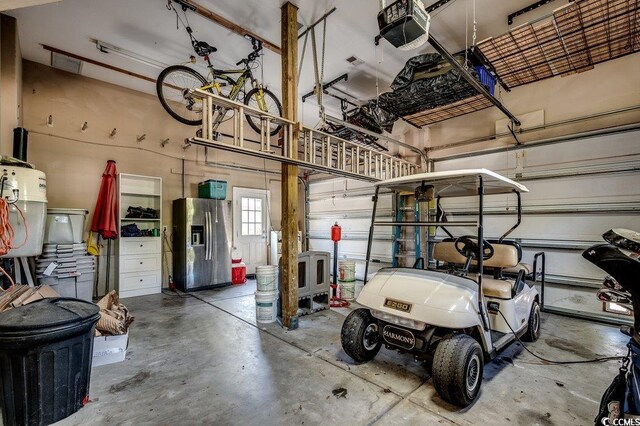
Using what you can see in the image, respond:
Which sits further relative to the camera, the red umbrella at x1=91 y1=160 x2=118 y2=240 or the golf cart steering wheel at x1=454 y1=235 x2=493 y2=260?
the red umbrella at x1=91 y1=160 x2=118 y2=240

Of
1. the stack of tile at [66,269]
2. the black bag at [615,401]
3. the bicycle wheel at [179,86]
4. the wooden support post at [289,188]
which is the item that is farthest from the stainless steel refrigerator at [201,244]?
the black bag at [615,401]

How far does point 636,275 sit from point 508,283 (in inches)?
65.0

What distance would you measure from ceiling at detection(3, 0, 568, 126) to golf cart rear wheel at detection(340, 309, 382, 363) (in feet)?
13.3

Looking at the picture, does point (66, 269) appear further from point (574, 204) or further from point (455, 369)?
point (574, 204)

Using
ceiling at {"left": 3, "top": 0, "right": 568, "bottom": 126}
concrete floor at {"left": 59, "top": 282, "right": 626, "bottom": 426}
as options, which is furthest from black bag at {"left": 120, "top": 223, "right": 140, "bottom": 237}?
ceiling at {"left": 3, "top": 0, "right": 568, "bottom": 126}

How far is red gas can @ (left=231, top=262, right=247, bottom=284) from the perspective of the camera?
708 cm

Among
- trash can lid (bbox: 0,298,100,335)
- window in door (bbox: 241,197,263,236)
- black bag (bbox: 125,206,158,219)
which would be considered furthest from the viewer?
window in door (bbox: 241,197,263,236)

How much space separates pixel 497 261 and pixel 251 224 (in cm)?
628

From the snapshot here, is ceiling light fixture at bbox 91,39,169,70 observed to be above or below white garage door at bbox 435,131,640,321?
above

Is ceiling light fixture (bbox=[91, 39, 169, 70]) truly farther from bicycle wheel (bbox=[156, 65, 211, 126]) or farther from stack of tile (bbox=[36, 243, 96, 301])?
stack of tile (bbox=[36, 243, 96, 301])

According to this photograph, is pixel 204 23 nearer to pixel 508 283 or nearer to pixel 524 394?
pixel 508 283

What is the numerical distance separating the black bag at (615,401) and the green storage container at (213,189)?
6819 millimetres

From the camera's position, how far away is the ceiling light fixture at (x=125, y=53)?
15.3 ft

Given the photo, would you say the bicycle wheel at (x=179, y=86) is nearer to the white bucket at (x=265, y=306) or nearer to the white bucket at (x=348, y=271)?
the white bucket at (x=265, y=306)
